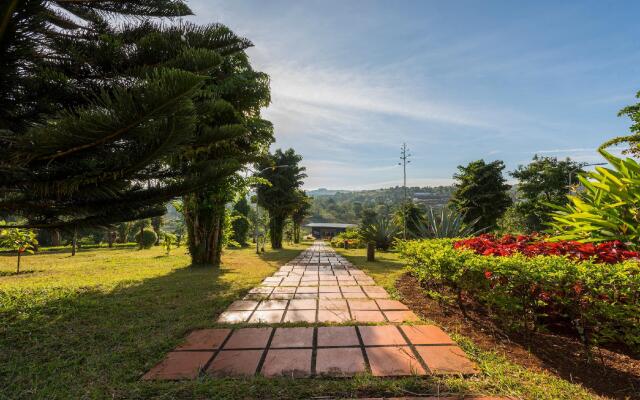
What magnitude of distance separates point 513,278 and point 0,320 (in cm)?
536

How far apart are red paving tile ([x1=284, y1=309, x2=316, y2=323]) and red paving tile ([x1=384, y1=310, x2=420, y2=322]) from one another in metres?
0.89

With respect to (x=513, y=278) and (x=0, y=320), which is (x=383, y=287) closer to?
(x=513, y=278)

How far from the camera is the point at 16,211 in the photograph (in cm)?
350

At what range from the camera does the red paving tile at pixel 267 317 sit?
349cm

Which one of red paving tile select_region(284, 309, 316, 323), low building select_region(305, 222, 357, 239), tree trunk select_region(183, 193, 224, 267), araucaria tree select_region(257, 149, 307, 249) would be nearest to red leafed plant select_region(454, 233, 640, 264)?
red paving tile select_region(284, 309, 316, 323)

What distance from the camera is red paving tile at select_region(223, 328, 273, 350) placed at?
9.08 ft

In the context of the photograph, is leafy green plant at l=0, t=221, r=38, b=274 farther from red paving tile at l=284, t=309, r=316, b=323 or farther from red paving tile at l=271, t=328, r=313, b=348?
red paving tile at l=271, t=328, r=313, b=348

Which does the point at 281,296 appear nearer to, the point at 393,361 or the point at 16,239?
the point at 393,361

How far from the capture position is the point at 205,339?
9.63ft

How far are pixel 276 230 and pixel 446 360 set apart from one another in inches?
823

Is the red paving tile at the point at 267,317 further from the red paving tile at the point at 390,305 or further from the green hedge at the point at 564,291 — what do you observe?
the green hedge at the point at 564,291

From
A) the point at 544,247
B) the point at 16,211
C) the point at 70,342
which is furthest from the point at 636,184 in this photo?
the point at 16,211

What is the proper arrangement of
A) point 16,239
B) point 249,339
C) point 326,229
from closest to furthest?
1. point 249,339
2. point 16,239
3. point 326,229

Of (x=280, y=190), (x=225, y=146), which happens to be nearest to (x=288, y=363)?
(x=225, y=146)
